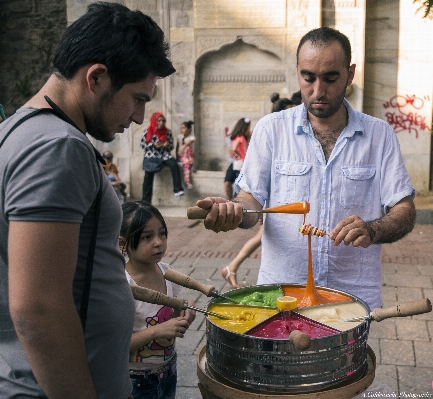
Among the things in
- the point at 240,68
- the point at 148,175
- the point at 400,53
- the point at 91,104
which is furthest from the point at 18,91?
the point at 91,104

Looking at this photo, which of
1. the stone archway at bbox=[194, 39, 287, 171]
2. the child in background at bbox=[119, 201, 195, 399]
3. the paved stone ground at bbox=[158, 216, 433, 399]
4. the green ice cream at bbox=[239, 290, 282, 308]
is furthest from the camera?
the stone archway at bbox=[194, 39, 287, 171]

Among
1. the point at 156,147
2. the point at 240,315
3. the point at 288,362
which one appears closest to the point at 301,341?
the point at 288,362

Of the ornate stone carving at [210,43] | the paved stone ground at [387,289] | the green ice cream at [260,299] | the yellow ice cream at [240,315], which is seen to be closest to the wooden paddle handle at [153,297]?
the yellow ice cream at [240,315]

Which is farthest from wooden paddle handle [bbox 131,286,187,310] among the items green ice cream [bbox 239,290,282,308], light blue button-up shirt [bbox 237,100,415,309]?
light blue button-up shirt [bbox 237,100,415,309]

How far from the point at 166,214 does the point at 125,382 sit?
8.43 meters

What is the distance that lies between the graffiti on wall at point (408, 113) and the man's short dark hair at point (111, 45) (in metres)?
9.05

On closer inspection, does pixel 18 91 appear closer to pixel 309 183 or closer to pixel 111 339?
pixel 309 183

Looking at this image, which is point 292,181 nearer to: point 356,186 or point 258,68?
point 356,186

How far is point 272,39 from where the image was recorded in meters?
10.3

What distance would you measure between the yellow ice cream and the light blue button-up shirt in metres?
0.54

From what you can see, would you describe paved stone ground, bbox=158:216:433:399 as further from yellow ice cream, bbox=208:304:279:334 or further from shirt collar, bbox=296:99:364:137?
shirt collar, bbox=296:99:364:137

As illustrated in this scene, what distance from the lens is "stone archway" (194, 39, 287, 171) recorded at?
34.7ft

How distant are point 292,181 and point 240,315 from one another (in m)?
0.77

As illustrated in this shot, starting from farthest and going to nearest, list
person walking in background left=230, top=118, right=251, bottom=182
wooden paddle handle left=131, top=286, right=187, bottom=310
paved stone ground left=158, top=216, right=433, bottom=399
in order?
1. person walking in background left=230, top=118, right=251, bottom=182
2. paved stone ground left=158, top=216, right=433, bottom=399
3. wooden paddle handle left=131, top=286, right=187, bottom=310
